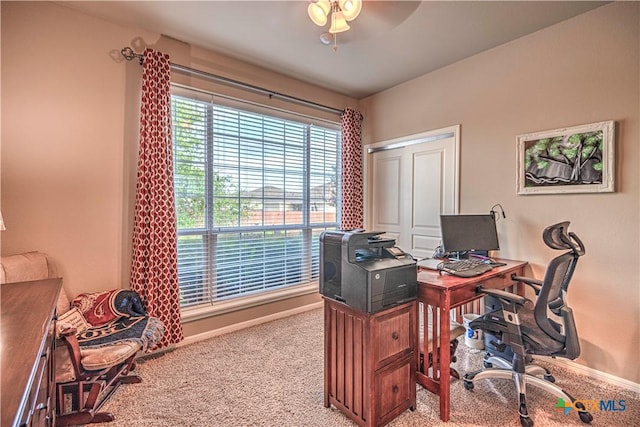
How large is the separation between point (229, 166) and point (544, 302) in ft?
9.15

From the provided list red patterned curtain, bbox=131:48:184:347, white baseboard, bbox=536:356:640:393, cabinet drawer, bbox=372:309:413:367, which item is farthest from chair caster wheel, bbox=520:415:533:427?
red patterned curtain, bbox=131:48:184:347

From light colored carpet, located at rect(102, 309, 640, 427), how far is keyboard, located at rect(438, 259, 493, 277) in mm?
831

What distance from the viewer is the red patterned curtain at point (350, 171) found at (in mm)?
3914

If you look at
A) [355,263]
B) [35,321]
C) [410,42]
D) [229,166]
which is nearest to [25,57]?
[229,166]

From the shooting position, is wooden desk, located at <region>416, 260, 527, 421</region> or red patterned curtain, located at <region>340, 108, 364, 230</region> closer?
wooden desk, located at <region>416, 260, 527, 421</region>

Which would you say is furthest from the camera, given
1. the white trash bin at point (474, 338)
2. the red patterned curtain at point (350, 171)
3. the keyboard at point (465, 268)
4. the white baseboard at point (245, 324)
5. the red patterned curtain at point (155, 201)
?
Result: the red patterned curtain at point (350, 171)

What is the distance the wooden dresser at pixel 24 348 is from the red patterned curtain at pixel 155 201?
0.87 m

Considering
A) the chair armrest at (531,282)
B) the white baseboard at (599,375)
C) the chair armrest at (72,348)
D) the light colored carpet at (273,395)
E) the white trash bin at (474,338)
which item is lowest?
the light colored carpet at (273,395)

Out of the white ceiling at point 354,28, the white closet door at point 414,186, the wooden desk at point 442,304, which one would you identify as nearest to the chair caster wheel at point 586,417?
the wooden desk at point 442,304

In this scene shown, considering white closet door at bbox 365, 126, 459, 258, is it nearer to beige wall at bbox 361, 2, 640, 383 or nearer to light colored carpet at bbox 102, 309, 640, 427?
beige wall at bbox 361, 2, 640, 383

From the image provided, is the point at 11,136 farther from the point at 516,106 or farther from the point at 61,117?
the point at 516,106

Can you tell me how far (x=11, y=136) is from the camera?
80.6 inches

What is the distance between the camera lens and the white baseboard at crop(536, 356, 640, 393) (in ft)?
6.83

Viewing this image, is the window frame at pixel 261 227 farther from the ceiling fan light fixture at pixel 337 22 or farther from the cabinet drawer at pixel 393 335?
the cabinet drawer at pixel 393 335
